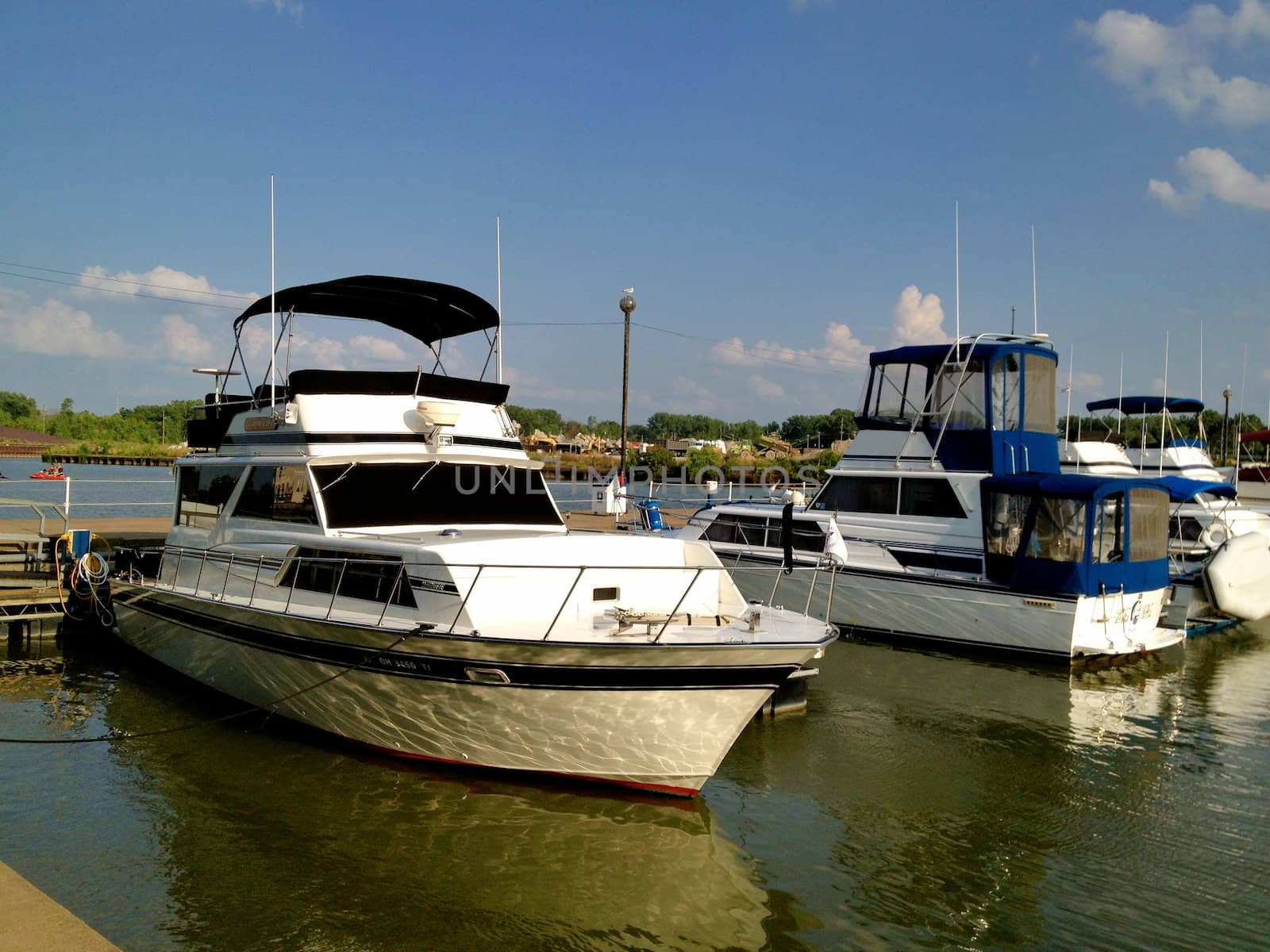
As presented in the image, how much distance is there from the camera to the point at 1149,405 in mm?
24594

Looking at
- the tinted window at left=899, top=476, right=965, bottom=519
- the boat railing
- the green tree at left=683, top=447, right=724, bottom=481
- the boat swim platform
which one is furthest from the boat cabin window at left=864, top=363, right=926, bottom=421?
the green tree at left=683, top=447, right=724, bottom=481

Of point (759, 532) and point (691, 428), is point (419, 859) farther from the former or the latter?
point (691, 428)

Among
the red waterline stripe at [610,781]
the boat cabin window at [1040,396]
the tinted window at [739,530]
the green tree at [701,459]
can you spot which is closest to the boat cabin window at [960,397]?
the boat cabin window at [1040,396]

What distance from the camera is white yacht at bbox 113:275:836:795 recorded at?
714 centimetres

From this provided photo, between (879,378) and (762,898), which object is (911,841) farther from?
(879,378)

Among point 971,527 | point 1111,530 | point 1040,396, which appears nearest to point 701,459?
point 1040,396

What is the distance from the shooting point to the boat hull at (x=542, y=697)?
7.01m

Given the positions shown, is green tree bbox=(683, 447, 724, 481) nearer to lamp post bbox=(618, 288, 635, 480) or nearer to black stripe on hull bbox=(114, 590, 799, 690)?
lamp post bbox=(618, 288, 635, 480)

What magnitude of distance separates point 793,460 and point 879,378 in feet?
229

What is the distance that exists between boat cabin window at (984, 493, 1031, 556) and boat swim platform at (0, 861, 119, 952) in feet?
41.6

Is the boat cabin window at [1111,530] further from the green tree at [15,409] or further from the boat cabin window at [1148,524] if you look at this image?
the green tree at [15,409]

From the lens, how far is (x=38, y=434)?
124688mm

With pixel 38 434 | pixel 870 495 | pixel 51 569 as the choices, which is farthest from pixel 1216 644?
pixel 38 434

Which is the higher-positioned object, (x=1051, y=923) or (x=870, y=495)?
(x=870, y=495)
